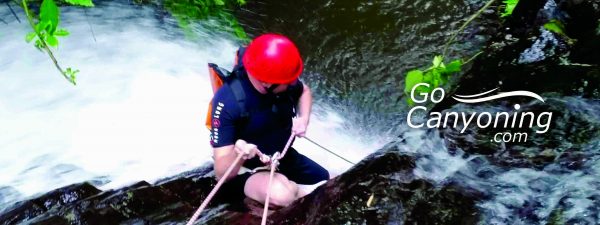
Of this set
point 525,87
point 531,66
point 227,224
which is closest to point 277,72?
point 227,224

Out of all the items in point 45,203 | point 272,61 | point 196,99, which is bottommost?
point 196,99

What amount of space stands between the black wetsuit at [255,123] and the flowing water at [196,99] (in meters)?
0.90

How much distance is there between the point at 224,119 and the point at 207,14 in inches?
185

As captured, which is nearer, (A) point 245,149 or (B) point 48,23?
(A) point 245,149

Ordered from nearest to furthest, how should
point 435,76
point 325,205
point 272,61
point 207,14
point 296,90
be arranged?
point 272,61
point 325,205
point 296,90
point 435,76
point 207,14

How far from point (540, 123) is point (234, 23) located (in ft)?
14.9

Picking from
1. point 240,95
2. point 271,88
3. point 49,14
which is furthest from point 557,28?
point 49,14

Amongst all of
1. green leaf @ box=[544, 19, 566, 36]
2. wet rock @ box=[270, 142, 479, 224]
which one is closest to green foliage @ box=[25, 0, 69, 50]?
wet rock @ box=[270, 142, 479, 224]

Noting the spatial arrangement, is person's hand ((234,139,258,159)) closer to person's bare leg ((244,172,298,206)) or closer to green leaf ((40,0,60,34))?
person's bare leg ((244,172,298,206))

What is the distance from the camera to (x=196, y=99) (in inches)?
235

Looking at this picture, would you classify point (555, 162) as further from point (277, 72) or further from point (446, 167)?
point (277, 72)

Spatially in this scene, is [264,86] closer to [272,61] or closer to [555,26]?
[272,61]

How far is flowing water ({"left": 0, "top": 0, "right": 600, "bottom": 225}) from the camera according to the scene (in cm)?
362

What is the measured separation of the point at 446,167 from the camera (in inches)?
148
